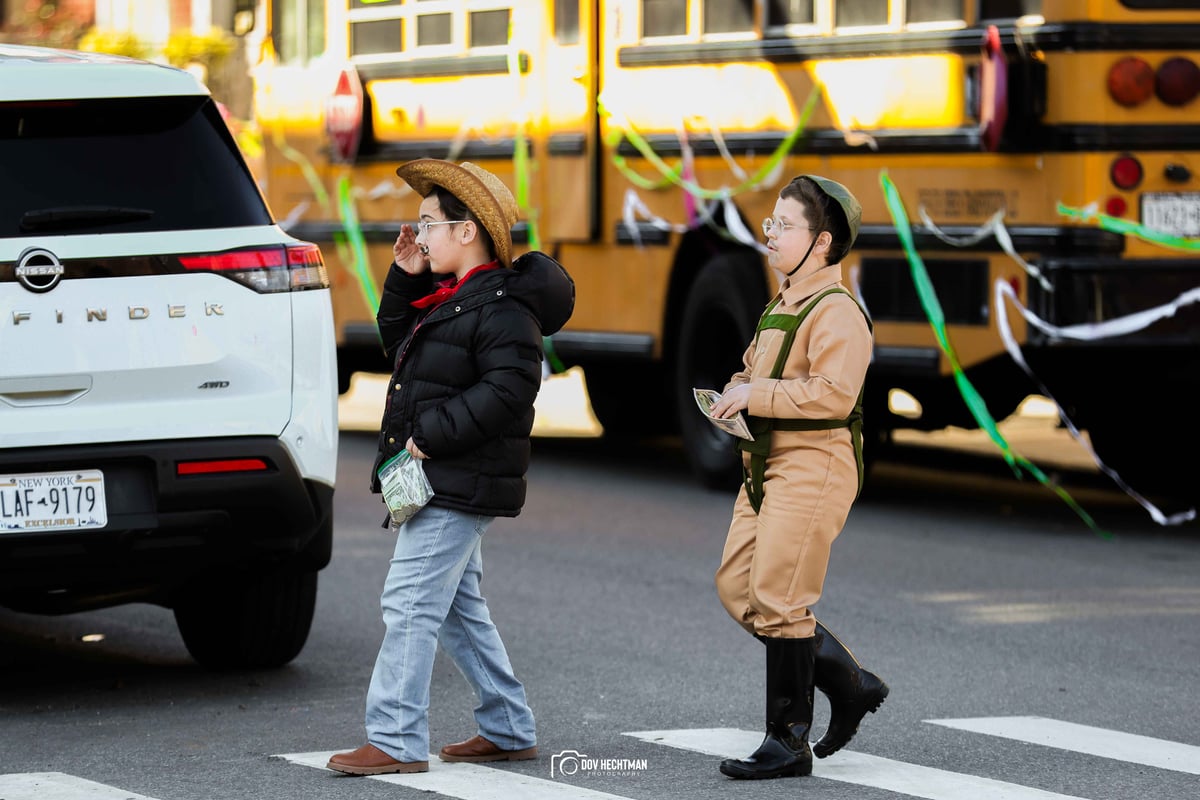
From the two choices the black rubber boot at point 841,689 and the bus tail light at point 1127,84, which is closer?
the black rubber boot at point 841,689

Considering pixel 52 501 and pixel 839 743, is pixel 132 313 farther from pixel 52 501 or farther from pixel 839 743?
pixel 839 743

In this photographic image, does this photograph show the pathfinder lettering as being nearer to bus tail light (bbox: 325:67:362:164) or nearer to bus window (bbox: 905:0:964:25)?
bus window (bbox: 905:0:964:25)

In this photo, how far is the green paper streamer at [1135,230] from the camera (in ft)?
30.8

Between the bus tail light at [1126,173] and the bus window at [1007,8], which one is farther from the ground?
the bus window at [1007,8]

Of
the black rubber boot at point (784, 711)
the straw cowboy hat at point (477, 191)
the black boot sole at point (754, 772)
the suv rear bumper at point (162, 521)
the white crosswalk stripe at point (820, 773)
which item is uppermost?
the straw cowboy hat at point (477, 191)

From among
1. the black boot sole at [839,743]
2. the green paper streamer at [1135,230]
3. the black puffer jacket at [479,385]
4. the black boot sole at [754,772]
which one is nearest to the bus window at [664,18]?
the green paper streamer at [1135,230]

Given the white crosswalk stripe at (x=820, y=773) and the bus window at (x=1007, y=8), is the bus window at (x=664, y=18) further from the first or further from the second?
the white crosswalk stripe at (x=820, y=773)

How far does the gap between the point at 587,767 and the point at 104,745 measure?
4.17 ft

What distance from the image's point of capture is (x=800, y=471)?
217 inches

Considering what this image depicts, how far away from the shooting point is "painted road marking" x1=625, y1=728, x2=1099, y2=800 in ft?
17.7

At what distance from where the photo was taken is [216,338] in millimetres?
6285

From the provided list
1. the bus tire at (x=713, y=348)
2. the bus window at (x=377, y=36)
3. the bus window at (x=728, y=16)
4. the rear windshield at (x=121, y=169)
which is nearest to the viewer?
the rear windshield at (x=121, y=169)

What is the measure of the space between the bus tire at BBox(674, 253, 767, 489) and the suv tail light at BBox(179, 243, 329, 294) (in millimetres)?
4604

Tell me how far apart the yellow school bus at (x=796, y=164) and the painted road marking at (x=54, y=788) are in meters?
5.02
